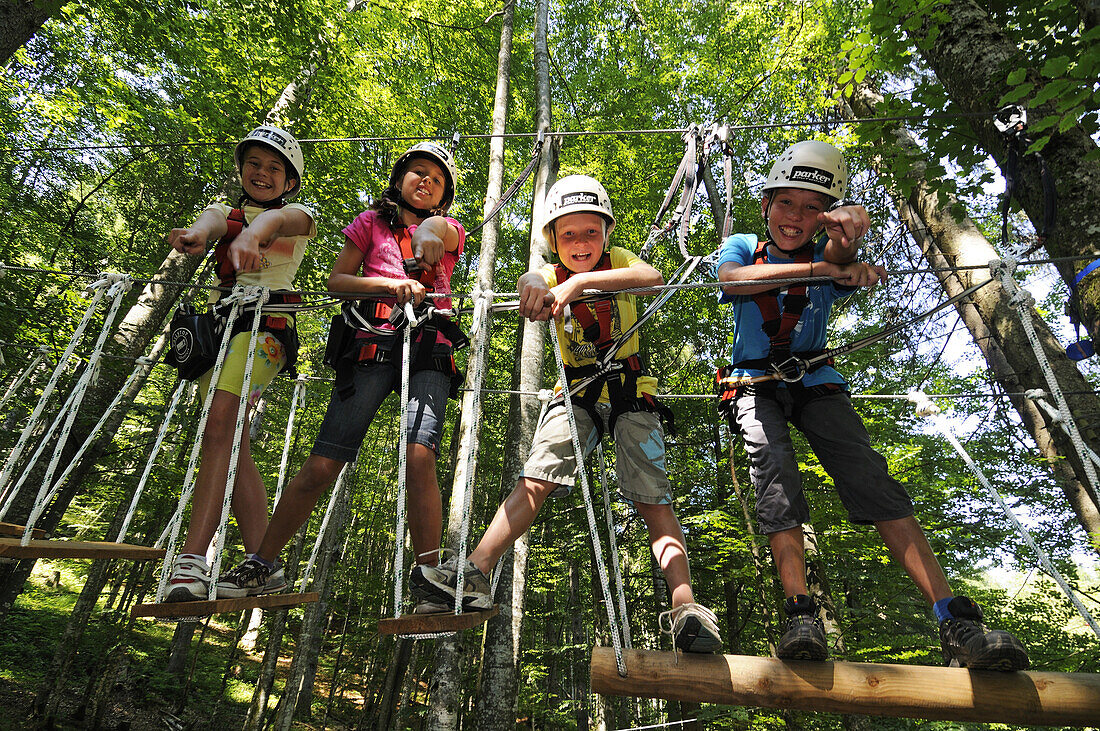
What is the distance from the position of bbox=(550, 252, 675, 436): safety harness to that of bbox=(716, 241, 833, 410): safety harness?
37 centimetres

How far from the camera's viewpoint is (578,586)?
1423cm

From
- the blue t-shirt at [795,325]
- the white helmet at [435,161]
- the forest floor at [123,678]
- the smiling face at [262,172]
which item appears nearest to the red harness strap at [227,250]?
the smiling face at [262,172]

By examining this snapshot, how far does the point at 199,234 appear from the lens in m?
2.64

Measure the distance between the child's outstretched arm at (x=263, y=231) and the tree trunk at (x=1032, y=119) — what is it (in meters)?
3.31

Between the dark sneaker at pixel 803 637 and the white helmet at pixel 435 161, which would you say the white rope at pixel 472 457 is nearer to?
the white helmet at pixel 435 161

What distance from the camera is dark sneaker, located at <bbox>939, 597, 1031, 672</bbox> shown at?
1.73 metres

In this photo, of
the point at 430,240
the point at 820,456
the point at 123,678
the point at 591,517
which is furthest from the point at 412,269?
the point at 123,678

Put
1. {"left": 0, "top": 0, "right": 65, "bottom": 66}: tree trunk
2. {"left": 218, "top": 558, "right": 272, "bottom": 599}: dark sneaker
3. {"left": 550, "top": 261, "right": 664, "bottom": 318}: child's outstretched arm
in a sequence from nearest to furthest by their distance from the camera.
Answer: {"left": 550, "top": 261, "right": 664, "bottom": 318}: child's outstretched arm
{"left": 218, "top": 558, "right": 272, "bottom": 599}: dark sneaker
{"left": 0, "top": 0, "right": 65, "bottom": 66}: tree trunk

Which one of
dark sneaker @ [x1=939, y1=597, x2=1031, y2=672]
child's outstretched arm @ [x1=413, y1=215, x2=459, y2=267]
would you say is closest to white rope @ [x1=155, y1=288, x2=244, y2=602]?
child's outstretched arm @ [x1=413, y1=215, x2=459, y2=267]

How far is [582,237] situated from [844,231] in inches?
42.1

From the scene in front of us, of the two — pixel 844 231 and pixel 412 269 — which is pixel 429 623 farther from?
pixel 844 231

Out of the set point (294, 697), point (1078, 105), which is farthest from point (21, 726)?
point (1078, 105)

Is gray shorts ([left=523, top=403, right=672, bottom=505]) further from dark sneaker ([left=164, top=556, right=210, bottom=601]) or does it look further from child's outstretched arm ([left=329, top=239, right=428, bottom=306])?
dark sneaker ([left=164, top=556, right=210, bottom=601])

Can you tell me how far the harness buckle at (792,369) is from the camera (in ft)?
7.75
